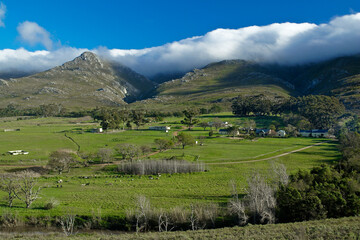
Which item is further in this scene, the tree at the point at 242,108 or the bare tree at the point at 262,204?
the tree at the point at 242,108

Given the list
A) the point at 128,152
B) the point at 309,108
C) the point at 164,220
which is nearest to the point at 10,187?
the point at 164,220

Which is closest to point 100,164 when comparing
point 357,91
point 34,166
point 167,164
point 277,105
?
point 34,166

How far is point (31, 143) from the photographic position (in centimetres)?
9019

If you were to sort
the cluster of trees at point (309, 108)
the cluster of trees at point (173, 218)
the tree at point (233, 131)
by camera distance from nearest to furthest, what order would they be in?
the cluster of trees at point (173, 218) → the tree at point (233, 131) → the cluster of trees at point (309, 108)

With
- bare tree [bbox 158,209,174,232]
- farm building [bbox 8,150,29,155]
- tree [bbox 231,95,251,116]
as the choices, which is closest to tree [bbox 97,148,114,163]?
farm building [bbox 8,150,29,155]

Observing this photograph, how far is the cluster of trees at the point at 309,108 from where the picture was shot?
12850cm

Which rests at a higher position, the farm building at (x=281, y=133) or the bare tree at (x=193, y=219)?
the farm building at (x=281, y=133)

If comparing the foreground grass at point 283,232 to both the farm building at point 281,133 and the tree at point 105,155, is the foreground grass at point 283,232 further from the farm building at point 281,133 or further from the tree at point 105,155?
the farm building at point 281,133

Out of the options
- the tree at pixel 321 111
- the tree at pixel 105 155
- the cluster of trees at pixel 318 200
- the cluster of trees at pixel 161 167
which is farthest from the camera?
the tree at pixel 321 111

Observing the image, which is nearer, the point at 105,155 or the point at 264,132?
the point at 105,155

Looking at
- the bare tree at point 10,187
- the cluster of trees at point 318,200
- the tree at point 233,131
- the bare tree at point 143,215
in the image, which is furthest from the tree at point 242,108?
the bare tree at point 10,187

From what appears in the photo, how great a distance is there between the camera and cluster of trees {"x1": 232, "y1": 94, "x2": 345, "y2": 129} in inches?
5059

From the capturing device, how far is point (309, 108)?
140m

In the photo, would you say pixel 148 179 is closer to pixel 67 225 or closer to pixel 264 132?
pixel 67 225
